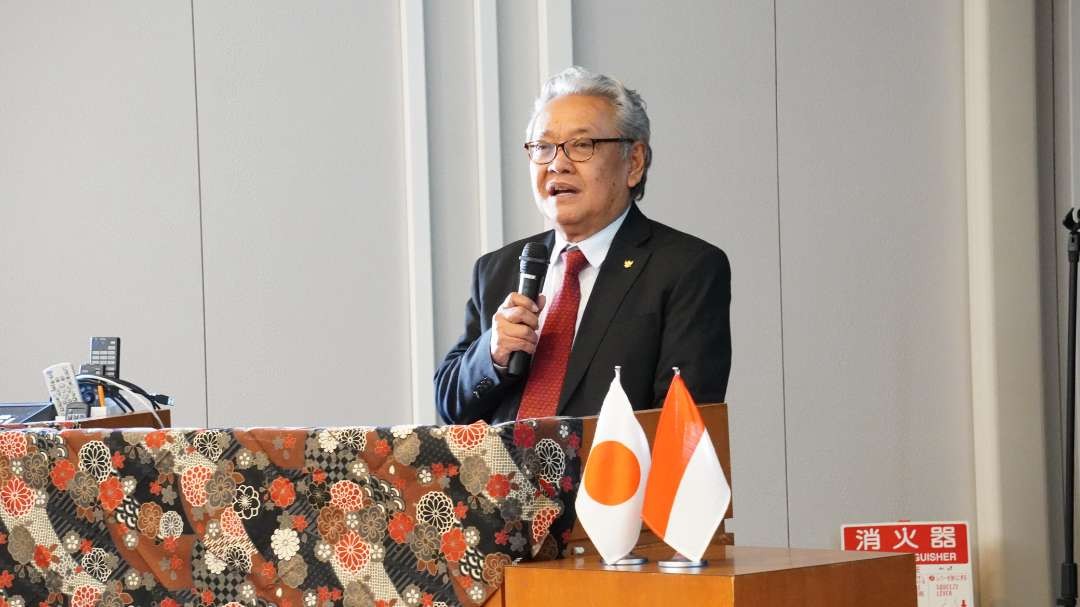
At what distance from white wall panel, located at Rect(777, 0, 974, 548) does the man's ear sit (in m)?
2.47

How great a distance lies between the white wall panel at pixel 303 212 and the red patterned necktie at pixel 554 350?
6.44 ft

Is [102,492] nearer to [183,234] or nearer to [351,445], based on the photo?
[351,445]

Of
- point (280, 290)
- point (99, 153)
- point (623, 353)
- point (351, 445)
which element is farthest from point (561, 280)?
point (99, 153)

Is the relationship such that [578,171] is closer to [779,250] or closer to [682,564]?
[682,564]

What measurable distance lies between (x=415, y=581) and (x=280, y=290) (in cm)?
268

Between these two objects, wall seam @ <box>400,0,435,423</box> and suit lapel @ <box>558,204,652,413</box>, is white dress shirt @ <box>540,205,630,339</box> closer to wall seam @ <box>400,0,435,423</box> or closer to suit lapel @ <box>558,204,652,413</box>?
suit lapel @ <box>558,204,652,413</box>

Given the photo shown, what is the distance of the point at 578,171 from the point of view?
235 centimetres

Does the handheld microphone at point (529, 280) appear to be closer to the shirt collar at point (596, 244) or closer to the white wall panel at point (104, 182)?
the shirt collar at point (596, 244)

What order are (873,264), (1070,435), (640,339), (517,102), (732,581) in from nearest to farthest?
(732,581) → (640,339) → (517,102) → (1070,435) → (873,264)

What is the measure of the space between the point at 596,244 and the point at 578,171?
136 millimetres

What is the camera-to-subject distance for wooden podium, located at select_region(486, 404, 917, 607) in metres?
1.34

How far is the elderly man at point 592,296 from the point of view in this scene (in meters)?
2.16

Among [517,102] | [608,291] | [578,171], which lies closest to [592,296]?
[608,291]

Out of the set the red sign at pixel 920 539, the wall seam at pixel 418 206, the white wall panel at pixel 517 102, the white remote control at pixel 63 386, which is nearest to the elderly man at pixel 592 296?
the white remote control at pixel 63 386
